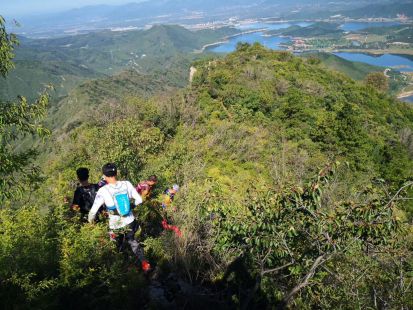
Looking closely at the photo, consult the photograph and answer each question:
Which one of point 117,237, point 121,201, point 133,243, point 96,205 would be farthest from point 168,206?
point 96,205

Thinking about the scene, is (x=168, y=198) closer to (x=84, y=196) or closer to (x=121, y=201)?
(x=84, y=196)

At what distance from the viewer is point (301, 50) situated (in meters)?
176

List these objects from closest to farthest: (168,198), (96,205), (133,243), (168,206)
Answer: (96,205)
(133,243)
(168,206)
(168,198)

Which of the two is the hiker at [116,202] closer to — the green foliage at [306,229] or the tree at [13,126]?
the tree at [13,126]

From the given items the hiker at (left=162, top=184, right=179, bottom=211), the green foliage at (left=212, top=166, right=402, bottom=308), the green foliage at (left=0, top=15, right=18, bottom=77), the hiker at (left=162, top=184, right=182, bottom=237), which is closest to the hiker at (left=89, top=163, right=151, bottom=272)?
the hiker at (left=162, top=184, right=182, bottom=237)

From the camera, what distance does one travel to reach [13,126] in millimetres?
5270

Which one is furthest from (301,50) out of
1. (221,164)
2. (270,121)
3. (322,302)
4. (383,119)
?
(322,302)

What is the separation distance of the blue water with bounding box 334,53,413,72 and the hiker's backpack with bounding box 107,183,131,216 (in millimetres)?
158462

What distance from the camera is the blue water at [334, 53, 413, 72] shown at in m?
143

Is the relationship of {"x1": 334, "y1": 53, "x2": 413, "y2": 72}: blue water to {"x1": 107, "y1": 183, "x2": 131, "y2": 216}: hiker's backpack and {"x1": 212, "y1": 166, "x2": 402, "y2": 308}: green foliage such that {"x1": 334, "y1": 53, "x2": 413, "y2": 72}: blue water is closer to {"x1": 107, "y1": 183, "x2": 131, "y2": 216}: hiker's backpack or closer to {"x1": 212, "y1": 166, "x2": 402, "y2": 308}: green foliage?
{"x1": 212, "y1": 166, "x2": 402, "y2": 308}: green foliage

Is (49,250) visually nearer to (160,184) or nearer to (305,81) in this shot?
(160,184)

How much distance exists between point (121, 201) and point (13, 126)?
2.18 meters

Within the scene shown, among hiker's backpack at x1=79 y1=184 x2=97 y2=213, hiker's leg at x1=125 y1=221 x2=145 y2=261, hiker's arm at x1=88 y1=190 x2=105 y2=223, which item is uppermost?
hiker's arm at x1=88 y1=190 x2=105 y2=223

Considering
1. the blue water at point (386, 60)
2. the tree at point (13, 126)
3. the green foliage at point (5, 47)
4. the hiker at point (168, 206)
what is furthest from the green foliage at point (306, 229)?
the blue water at point (386, 60)
